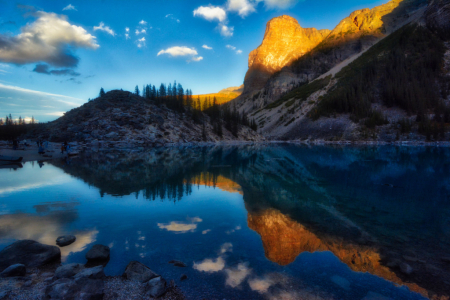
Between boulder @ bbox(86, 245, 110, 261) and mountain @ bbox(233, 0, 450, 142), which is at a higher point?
mountain @ bbox(233, 0, 450, 142)

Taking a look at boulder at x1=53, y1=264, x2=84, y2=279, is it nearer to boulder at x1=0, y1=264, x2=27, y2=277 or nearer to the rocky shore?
the rocky shore

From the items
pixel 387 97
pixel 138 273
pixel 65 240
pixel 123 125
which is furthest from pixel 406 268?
pixel 387 97

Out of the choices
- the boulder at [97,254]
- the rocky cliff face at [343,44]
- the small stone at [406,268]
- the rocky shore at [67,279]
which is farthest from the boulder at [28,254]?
the rocky cliff face at [343,44]

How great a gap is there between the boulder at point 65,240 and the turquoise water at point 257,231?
18cm

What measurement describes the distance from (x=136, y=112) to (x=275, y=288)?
73934 mm

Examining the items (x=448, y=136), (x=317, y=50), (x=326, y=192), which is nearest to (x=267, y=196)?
(x=326, y=192)

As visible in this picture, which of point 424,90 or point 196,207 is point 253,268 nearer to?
point 196,207

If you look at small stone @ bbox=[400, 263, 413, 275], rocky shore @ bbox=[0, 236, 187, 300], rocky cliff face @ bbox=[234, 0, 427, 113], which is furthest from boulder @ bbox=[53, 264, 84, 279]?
rocky cliff face @ bbox=[234, 0, 427, 113]

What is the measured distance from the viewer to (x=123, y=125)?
64438 mm

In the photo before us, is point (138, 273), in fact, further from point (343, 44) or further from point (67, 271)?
point (343, 44)

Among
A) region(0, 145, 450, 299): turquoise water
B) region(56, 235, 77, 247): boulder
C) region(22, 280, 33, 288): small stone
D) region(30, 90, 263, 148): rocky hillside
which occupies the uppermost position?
region(30, 90, 263, 148): rocky hillside

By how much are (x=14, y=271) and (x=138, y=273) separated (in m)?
2.87

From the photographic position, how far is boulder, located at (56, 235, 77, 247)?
7028mm

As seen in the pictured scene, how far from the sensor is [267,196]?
524 inches
